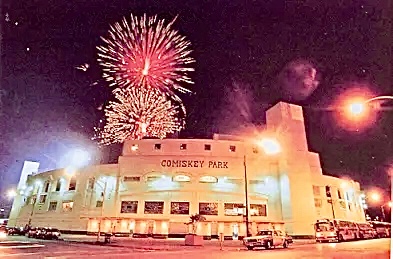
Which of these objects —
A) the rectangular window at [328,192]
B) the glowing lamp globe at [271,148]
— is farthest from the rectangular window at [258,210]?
the rectangular window at [328,192]

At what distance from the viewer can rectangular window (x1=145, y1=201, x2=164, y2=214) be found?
49581mm

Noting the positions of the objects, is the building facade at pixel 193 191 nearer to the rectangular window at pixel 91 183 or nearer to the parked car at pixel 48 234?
the rectangular window at pixel 91 183

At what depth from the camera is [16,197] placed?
236ft

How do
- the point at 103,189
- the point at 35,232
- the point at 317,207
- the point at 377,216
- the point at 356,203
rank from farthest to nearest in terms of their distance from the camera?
the point at 377,216 → the point at 356,203 → the point at 317,207 → the point at 103,189 → the point at 35,232

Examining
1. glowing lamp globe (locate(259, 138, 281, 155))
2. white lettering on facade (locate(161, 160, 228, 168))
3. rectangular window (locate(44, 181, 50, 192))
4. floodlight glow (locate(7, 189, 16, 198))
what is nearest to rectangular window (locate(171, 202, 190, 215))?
white lettering on facade (locate(161, 160, 228, 168))

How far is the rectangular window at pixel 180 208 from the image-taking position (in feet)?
161

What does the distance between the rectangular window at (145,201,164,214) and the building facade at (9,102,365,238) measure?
0.15m

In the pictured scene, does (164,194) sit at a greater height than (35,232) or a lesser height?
greater

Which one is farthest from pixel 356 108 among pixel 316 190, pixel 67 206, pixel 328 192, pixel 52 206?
pixel 52 206

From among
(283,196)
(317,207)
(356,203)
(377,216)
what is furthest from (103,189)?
(377,216)

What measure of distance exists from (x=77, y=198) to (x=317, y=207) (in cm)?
4091

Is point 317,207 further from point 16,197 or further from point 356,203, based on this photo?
point 16,197

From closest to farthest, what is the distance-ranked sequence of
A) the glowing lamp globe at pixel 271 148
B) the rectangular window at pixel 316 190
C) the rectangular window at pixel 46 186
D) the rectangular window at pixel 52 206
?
the glowing lamp globe at pixel 271 148, the rectangular window at pixel 52 206, the rectangular window at pixel 316 190, the rectangular window at pixel 46 186

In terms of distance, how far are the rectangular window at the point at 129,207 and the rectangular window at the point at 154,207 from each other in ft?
5.64
